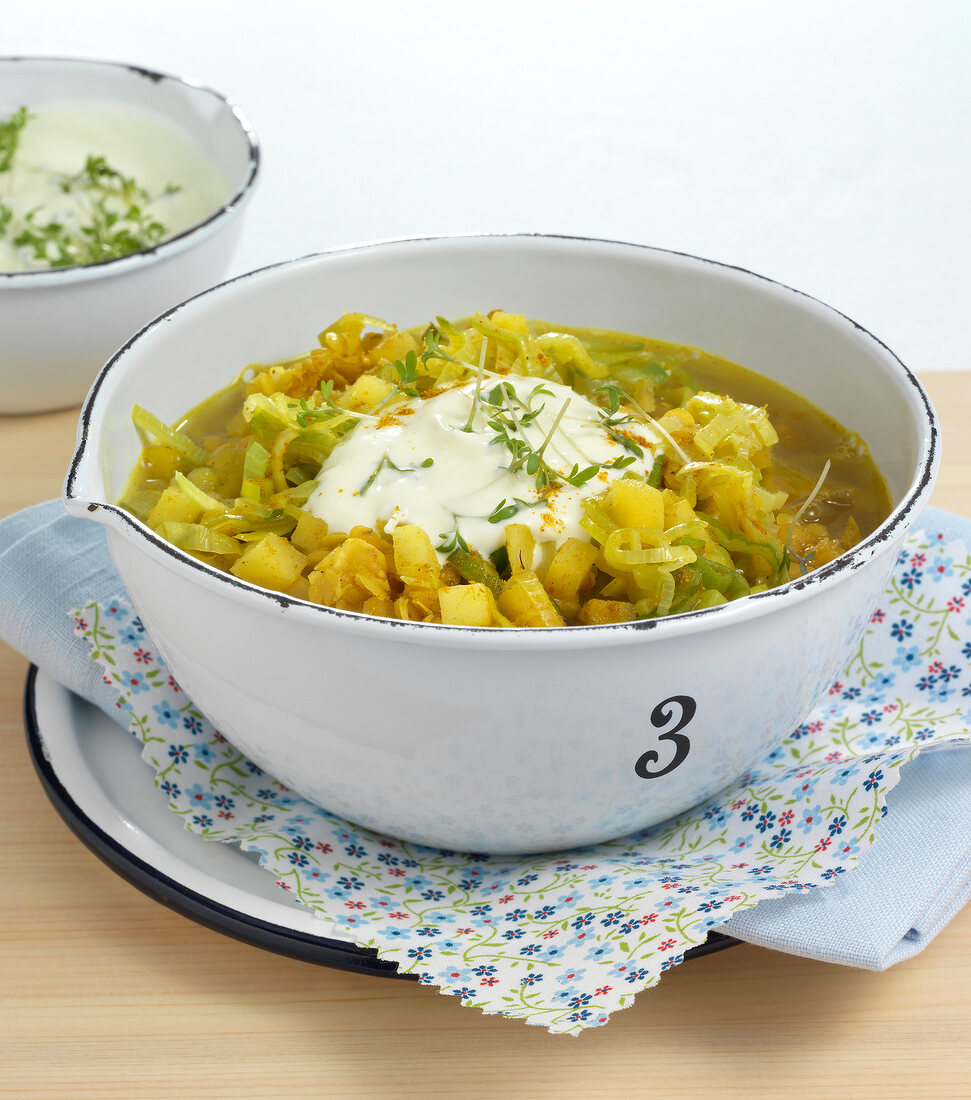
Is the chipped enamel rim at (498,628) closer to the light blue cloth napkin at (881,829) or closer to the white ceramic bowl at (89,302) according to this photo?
the light blue cloth napkin at (881,829)

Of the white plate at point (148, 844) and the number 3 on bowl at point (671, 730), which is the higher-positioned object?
the number 3 on bowl at point (671, 730)

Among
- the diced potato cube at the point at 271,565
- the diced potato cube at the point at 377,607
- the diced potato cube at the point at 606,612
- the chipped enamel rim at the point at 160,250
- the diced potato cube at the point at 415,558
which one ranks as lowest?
the chipped enamel rim at the point at 160,250

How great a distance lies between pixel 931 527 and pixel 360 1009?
43.1 inches

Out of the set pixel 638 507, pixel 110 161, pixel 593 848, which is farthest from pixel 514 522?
pixel 110 161

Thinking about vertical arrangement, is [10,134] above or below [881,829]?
below

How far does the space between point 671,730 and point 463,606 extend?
0.25 m

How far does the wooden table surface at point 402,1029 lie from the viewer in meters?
1.35

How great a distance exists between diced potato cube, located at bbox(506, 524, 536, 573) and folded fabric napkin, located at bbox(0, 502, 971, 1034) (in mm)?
359

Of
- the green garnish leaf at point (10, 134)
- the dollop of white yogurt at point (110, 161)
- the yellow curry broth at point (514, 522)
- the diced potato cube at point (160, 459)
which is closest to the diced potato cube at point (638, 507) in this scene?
the yellow curry broth at point (514, 522)

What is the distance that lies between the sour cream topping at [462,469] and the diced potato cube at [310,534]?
0.04ft

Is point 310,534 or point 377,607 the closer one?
point 377,607

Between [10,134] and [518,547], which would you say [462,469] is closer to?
[518,547]

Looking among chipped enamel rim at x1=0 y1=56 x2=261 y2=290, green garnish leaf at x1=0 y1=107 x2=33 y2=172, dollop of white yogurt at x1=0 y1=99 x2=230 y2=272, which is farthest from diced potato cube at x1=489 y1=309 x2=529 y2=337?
green garnish leaf at x1=0 y1=107 x2=33 y2=172

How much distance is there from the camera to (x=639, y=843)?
5.08ft
